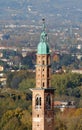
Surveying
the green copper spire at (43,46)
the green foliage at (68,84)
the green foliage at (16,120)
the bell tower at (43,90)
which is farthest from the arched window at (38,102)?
the green foliage at (68,84)

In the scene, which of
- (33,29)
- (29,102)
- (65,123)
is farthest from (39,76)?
(33,29)

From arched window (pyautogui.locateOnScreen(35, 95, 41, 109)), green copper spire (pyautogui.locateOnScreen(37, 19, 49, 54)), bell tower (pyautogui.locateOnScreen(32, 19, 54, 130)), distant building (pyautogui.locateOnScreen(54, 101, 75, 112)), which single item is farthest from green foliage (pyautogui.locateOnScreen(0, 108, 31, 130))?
green copper spire (pyautogui.locateOnScreen(37, 19, 49, 54))

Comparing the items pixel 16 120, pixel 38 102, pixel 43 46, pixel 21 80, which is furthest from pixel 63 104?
pixel 43 46

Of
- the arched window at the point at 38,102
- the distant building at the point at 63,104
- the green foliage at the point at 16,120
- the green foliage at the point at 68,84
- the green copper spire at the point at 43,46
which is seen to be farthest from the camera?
the green foliage at the point at 68,84

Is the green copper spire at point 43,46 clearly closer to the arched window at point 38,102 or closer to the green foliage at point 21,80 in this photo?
the arched window at point 38,102

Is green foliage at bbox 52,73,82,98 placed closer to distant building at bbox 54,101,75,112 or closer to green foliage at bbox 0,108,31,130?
distant building at bbox 54,101,75,112

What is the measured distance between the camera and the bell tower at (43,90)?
90.2 feet

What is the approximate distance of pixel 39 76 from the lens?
27.5 meters

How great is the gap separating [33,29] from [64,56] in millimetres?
84823

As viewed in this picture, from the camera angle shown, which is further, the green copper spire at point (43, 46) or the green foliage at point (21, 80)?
the green foliage at point (21, 80)

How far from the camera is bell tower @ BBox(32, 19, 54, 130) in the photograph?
27500 mm

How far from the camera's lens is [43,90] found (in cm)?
2750

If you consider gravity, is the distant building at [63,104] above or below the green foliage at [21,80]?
above

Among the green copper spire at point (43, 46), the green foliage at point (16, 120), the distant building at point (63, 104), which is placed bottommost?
the distant building at point (63, 104)
